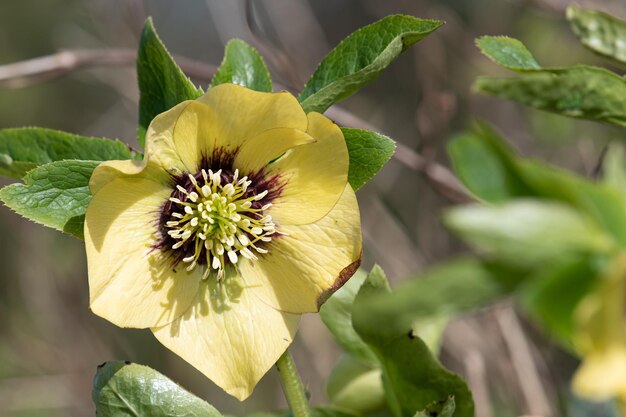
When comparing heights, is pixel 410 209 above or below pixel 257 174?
below

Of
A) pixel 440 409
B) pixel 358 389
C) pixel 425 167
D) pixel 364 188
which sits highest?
pixel 440 409

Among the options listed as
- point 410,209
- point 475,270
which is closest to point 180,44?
point 410,209

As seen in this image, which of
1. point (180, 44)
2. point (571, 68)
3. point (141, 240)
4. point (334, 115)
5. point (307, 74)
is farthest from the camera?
point (180, 44)

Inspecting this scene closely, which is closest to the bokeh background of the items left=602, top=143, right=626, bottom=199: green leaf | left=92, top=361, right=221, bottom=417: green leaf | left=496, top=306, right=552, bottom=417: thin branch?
left=496, top=306, right=552, bottom=417: thin branch

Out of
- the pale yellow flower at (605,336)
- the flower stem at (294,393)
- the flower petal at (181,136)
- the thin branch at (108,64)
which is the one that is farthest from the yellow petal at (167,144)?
the thin branch at (108,64)

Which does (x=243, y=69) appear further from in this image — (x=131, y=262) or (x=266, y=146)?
(x=131, y=262)

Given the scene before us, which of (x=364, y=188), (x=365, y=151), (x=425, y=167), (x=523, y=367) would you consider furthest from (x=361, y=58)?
(x=364, y=188)

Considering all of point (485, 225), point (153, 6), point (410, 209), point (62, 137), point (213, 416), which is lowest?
point (410, 209)

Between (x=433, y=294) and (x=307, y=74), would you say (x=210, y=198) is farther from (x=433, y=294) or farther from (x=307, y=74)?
(x=307, y=74)
